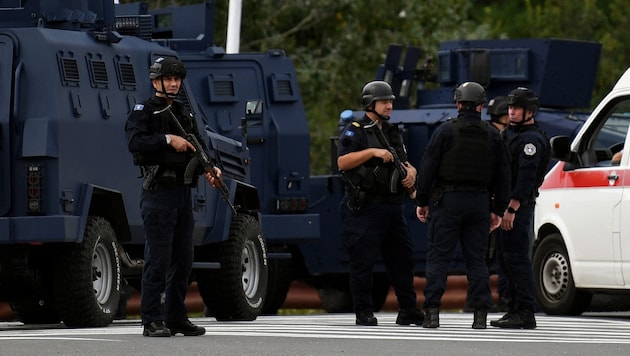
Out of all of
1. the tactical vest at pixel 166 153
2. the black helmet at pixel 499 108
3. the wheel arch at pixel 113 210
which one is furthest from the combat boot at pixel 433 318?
the black helmet at pixel 499 108

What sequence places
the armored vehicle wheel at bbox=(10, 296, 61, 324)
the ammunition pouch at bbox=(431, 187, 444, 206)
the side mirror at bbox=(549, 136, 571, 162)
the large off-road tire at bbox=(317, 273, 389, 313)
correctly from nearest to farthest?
the ammunition pouch at bbox=(431, 187, 444, 206) < the side mirror at bbox=(549, 136, 571, 162) < the armored vehicle wheel at bbox=(10, 296, 61, 324) < the large off-road tire at bbox=(317, 273, 389, 313)

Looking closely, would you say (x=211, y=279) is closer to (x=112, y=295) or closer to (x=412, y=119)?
(x=112, y=295)

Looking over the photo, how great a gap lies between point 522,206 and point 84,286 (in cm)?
354

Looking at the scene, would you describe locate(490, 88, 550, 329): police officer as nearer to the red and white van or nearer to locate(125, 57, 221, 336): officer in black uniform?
the red and white van

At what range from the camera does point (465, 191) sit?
666 inches

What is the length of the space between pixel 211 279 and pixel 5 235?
9.42 ft

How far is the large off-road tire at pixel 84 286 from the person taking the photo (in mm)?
17625

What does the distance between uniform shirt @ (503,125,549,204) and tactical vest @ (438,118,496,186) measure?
0.49 metres

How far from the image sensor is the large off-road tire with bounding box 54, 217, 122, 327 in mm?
17625

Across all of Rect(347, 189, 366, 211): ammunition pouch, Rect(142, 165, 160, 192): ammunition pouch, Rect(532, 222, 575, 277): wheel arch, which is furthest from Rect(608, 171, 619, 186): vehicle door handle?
Rect(142, 165, 160, 192): ammunition pouch

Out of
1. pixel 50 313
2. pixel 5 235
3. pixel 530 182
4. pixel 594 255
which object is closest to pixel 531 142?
pixel 530 182

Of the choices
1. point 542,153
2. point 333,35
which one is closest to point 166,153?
point 542,153

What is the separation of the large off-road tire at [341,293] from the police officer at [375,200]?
727cm

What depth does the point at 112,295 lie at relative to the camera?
712 inches
